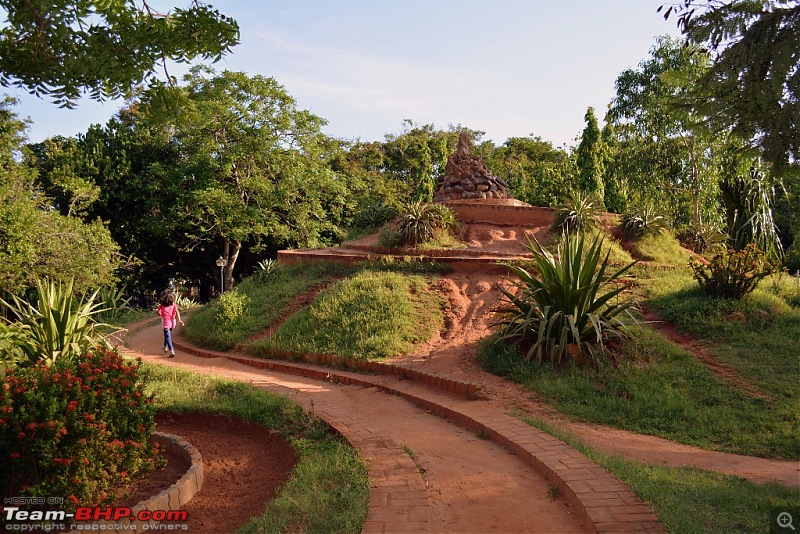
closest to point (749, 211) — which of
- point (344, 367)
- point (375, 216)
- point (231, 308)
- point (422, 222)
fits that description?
point (422, 222)

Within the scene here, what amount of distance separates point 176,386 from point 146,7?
13.3 ft

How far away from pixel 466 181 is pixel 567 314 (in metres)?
8.12

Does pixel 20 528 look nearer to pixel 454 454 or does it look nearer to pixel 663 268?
pixel 454 454

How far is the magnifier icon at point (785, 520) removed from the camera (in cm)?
339

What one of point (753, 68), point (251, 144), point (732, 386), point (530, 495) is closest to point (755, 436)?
point (732, 386)

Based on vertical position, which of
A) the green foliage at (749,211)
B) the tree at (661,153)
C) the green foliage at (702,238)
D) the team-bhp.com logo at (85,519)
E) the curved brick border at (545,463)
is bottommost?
the team-bhp.com logo at (85,519)

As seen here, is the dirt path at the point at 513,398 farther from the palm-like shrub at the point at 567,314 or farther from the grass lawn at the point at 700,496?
the palm-like shrub at the point at 567,314

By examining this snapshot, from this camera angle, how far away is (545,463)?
443cm

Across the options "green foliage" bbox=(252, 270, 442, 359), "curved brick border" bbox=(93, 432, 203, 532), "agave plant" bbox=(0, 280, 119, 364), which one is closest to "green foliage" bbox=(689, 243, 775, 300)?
"green foliage" bbox=(252, 270, 442, 359)

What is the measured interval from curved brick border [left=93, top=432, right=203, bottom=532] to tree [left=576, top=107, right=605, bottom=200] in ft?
52.4

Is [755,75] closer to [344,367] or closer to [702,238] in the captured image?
[344,367]

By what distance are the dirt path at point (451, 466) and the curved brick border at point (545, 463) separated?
3.6 inches

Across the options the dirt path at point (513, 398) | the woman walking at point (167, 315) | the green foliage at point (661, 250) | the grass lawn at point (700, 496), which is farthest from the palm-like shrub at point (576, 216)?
the grass lawn at point (700, 496)

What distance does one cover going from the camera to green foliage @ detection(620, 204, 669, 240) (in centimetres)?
1241
